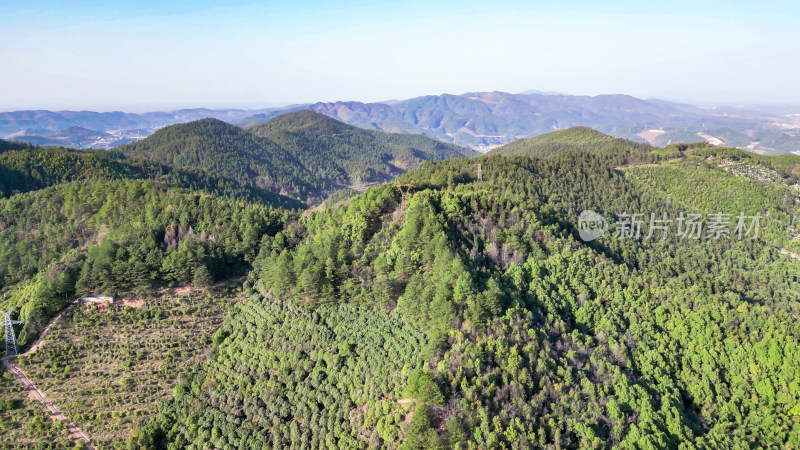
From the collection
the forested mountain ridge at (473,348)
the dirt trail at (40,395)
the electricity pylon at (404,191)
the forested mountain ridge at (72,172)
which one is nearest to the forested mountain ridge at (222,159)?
the forested mountain ridge at (72,172)

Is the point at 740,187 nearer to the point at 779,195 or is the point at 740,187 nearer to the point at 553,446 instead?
the point at 779,195

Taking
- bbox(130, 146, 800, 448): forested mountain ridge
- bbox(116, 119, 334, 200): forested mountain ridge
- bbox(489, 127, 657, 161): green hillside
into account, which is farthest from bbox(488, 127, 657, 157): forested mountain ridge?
bbox(130, 146, 800, 448): forested mountain ridge

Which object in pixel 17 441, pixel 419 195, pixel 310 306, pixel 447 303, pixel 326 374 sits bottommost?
pixel 17 441

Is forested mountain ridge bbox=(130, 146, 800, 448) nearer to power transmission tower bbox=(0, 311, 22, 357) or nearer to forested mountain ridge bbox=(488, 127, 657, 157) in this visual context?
power transmission tower bbox=(0, 311, 22, 357)

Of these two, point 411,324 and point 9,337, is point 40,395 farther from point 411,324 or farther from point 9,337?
point 411,324

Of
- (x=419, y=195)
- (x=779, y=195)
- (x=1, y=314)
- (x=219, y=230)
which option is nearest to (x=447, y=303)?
(x=419, y=195)

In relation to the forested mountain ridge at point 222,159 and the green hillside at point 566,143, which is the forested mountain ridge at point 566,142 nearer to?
the green hillside at point 566,143

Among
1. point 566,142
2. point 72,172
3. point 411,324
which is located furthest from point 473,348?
point 566,142
